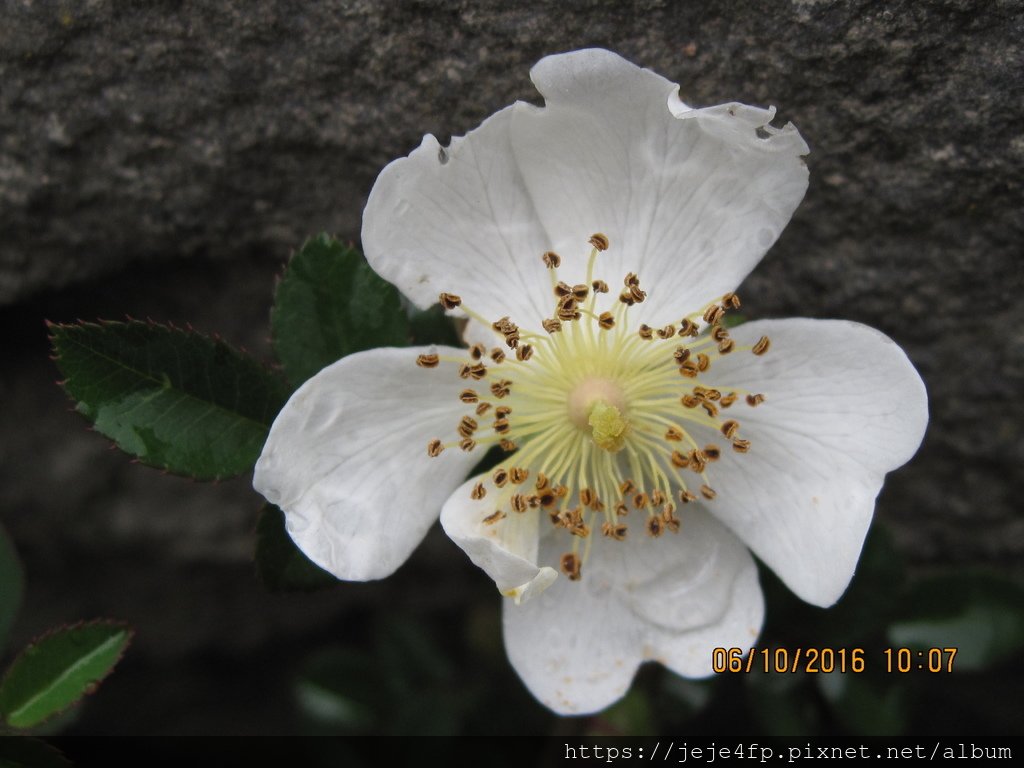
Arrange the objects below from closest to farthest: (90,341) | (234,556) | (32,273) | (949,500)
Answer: (90,341) → (32,273) → (949,500) → (234,556)

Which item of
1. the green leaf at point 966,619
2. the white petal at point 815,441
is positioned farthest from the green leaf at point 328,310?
the green leaf at point 966,619

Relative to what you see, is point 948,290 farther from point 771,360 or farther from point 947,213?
point 771,360

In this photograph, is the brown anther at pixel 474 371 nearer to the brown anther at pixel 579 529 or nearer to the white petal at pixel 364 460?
the white petal at pixel 364 460

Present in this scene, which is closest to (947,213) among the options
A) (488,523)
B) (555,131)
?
(555,131)

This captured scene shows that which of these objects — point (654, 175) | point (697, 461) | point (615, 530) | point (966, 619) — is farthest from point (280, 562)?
point (966, 619)

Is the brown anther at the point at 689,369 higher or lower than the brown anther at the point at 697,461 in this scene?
higher

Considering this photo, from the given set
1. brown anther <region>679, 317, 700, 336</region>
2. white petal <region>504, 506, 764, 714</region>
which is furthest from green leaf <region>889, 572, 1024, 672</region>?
brown anther <region>679, 317, 700, 336</region>

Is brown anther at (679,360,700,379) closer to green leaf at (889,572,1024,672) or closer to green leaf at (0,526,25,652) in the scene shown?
green leaf at (889,572,1024,672)

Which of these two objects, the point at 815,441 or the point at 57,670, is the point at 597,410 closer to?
the point at 815,441
